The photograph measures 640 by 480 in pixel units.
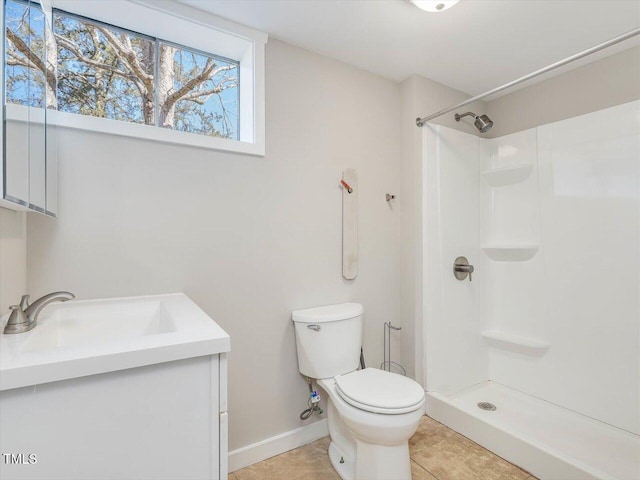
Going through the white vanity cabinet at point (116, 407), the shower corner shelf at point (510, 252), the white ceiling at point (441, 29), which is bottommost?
the white vanity cabinet at point (116, 407)

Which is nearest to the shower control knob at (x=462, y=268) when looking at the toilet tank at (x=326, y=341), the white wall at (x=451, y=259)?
the white wall at (x=451, y=259)

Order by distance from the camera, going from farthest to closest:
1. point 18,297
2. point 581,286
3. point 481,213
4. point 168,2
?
1. point 481,213
2. point 581,286
3. point 168,2
4. point 18,297

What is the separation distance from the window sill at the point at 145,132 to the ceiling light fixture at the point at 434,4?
0.97 m

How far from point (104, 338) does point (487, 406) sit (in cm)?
219

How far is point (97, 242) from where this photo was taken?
4.42 feet

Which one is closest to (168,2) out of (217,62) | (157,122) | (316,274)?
(217,62)

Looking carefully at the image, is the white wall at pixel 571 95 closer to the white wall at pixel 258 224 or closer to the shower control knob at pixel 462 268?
the white wall at pixel 258 224

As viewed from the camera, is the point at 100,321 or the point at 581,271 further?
the point at 581,271

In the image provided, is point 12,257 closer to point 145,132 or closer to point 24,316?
point 24,316

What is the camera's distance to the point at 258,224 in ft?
5.62

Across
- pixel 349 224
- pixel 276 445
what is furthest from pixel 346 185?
pixel 276 445

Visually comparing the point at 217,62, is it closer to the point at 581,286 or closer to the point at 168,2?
the point at 168,2

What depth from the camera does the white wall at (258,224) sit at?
52.7 inches

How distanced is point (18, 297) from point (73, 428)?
2.30 ft
